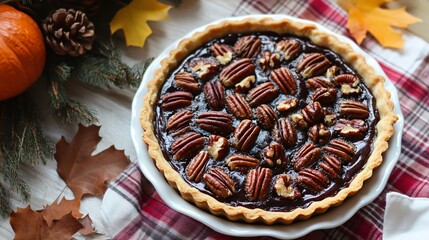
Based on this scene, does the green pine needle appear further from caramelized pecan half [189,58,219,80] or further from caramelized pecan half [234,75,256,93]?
caramelized pecan half [234,75,256,93]

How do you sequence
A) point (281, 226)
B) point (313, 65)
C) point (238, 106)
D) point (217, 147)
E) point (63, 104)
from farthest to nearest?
point (63, 104) → point (313, 65) → point (238, 106) → point (217, 147) → point (281, 226)

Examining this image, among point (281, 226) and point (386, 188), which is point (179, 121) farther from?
point (386, 188)

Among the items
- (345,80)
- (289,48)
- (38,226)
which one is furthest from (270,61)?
(38,226)

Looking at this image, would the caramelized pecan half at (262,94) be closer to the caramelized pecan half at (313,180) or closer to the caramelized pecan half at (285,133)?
the caramelized pecan half at (285,133)

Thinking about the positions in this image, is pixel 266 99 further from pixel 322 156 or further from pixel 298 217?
pixel 298 217

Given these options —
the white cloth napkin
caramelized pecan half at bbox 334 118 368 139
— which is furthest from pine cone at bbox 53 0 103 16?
the white cloth napkin
